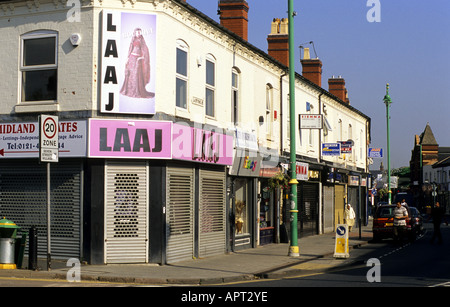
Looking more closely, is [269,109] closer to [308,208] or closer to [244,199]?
[244,199]

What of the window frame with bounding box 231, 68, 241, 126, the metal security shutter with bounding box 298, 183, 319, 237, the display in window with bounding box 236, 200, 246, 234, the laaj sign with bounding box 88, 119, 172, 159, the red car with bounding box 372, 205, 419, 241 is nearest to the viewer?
the laaj sign with bounding box 88, 119, 172, 159

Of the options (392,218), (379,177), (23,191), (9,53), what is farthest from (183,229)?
(379,177)

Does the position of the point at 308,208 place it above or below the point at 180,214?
below

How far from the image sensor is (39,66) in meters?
17.9

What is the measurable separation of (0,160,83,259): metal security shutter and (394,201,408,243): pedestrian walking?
15.5m

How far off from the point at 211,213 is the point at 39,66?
7.31 meters

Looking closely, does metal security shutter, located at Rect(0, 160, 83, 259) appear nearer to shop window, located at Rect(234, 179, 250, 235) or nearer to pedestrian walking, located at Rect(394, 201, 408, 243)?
shop window, located at Rect(234, 179, 250, 235)

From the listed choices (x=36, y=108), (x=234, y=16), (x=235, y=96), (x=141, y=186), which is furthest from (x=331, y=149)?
(x=36, y=108)

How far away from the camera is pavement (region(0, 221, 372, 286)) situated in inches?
561

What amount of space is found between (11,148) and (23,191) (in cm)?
129

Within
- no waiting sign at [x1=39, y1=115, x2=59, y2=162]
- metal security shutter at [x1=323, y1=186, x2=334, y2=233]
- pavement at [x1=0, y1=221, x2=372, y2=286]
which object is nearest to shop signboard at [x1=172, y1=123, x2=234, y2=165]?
pavement at [x1=0, y1=221, x2=372, y2=286]

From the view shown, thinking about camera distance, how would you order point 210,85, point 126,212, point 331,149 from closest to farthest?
1. point 126,212
2. point 210,85
3. point 331,149
